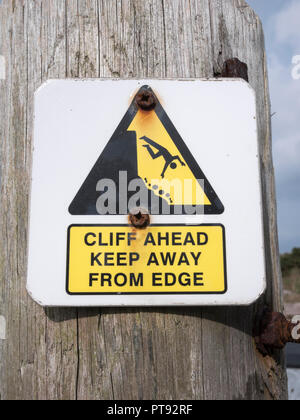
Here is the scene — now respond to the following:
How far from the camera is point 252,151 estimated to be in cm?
105

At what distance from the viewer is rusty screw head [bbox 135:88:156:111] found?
106cm

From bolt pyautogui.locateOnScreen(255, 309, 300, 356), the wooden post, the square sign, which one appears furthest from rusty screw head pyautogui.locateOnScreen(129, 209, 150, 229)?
bolt pyautogui.locateOnScreen(255, 309, 300, 356)

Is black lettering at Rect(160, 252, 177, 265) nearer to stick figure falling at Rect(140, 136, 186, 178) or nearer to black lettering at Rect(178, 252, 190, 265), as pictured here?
black lettering at Rect(178, 252, 190, 265)

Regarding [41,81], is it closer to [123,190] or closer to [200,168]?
[123,190]

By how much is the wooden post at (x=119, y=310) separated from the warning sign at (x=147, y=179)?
201 millimetres

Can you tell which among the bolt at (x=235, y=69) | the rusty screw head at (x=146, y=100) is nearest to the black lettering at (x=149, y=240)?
the rusty screw head at (x=146, y=100)

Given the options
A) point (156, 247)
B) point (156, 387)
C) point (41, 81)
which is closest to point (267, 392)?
point (156, 387)

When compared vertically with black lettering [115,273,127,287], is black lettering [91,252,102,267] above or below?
above

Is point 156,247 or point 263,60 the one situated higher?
point 263,60

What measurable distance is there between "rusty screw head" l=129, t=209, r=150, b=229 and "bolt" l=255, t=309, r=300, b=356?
0.44 metres

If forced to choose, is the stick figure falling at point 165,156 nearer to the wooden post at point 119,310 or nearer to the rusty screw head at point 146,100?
the rusty screw head at point 146,100

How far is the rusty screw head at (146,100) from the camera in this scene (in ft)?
3.49

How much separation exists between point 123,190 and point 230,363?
1.85ft

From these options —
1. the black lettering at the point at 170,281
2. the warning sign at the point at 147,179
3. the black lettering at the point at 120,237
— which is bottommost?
the black lettering at the point at 170,281
